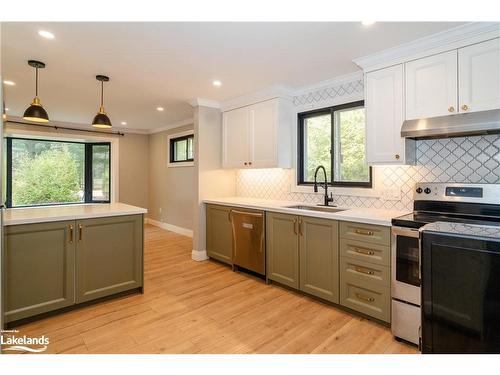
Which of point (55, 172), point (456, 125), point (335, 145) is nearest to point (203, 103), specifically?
point (335, 145)

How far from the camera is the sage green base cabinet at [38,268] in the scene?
2.18m

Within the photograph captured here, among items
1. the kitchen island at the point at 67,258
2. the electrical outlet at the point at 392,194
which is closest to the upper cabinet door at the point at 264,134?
the electrical outlet at the point at 392,194

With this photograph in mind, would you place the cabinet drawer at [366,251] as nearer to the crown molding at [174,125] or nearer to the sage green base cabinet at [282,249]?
the sage green base cabinet at [282,249]

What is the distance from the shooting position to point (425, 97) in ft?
7.41

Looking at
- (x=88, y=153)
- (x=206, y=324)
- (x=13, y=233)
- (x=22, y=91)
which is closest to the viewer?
(x=13, y=233)

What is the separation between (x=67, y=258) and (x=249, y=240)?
6.18 feet

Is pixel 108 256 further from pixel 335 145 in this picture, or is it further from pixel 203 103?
pixel 335 145

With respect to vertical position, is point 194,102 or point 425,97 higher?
point 194,102

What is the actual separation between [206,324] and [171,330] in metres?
0.29

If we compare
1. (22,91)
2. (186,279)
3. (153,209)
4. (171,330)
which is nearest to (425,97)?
(171,330)

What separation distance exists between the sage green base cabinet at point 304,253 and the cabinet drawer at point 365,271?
10 cm

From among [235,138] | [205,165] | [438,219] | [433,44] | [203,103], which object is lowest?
[438,219]

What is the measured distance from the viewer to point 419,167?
2547 millimetres
